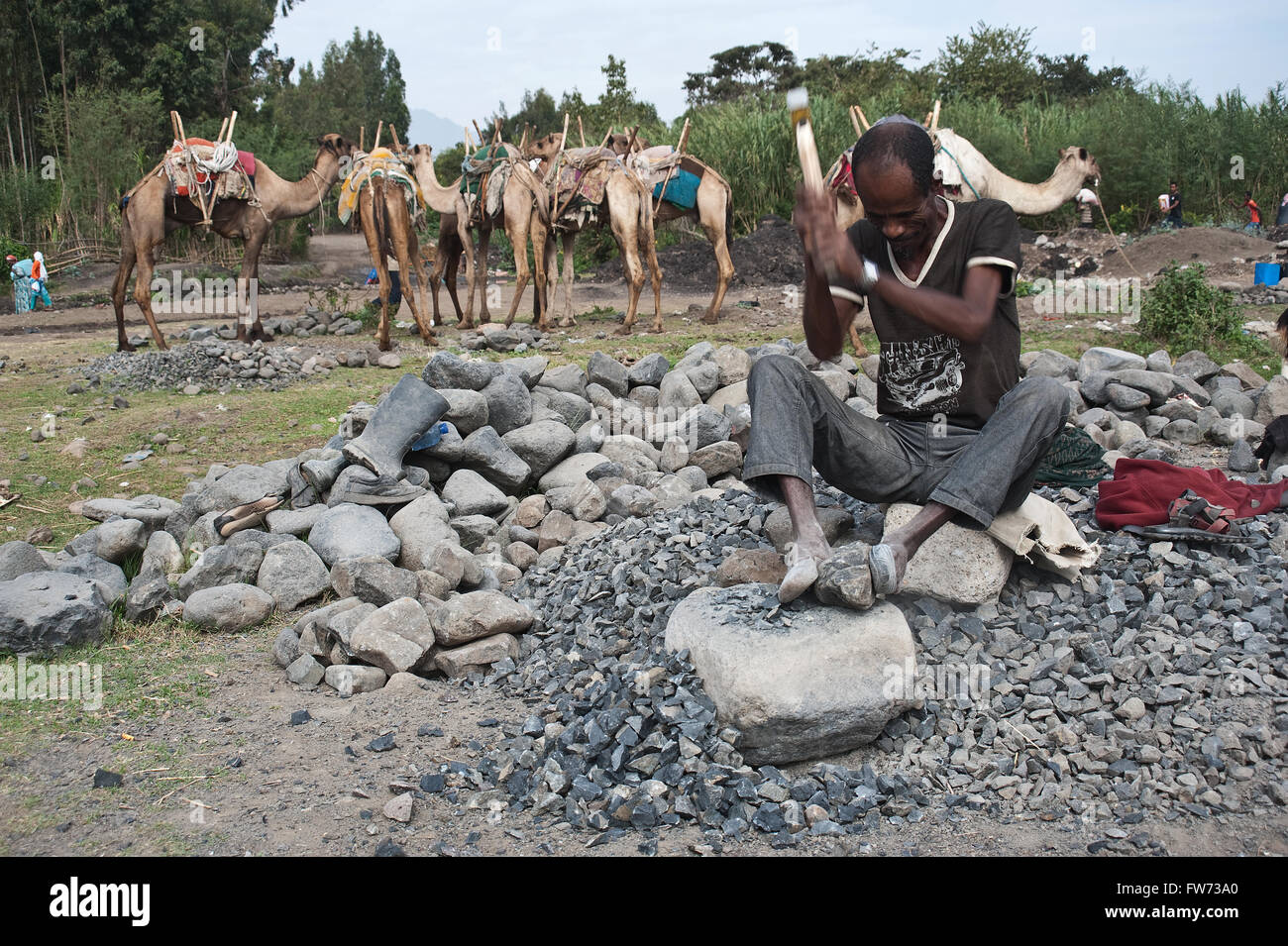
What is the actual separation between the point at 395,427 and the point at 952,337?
2.95m

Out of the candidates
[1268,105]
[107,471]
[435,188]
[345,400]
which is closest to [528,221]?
[435,188]

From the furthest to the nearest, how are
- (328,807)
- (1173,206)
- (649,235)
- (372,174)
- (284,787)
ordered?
(1173,206) → (649,235) → (372,174) → (284,787) → (328,807)

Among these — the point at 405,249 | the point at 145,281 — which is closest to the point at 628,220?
the point at 405,249

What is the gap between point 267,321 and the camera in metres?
12.2

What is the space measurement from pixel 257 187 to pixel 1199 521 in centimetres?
972

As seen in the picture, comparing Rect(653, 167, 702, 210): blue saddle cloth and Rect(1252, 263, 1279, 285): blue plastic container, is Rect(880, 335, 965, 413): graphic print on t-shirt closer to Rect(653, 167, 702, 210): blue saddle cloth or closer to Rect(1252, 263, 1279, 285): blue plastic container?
Rect(653, 167, 702, 210): blue saddle cloth

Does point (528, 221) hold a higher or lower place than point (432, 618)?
higher

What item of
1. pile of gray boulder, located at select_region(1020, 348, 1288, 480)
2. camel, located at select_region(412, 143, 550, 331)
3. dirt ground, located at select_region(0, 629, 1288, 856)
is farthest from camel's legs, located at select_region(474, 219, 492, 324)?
dirt ground, located at select_region(0, 629, 1288, 856)

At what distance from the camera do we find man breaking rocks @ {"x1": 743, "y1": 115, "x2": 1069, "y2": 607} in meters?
2.79

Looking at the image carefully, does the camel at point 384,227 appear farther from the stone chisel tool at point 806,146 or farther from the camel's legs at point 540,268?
the stone chisel tool at point 806,146

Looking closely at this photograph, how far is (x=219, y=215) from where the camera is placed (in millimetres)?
10250

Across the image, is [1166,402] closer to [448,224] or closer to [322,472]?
[322,472]

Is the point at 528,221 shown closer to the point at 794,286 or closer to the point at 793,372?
the point at 794,286

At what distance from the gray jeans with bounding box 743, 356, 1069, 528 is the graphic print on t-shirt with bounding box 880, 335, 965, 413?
0.08 metres
